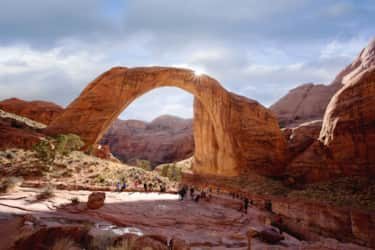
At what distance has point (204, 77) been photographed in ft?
87.8

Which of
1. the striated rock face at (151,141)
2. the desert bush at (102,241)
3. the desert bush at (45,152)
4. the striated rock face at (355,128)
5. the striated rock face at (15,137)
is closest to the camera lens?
the desert bush at (102,241)

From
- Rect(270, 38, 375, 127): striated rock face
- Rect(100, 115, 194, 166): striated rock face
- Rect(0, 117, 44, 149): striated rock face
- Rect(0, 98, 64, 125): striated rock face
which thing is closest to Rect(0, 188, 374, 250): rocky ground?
Rect(0, 117, 44, 149): striated rock face

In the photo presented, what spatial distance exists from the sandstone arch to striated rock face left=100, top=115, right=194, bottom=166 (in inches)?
998

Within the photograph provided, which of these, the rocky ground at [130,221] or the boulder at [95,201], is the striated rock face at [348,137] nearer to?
the rocky ground at [130,221]

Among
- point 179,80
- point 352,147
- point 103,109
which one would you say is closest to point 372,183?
point 352,147

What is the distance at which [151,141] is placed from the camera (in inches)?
2244

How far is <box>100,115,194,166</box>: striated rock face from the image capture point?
53.4 m

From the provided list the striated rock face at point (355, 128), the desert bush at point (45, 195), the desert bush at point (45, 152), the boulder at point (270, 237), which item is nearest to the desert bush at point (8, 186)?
the desert bush at point (45, 195)

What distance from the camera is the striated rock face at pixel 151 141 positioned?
2101 inches

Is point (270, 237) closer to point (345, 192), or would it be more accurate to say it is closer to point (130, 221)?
point (130, 221)

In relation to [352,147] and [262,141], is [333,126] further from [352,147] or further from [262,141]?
[262,141]

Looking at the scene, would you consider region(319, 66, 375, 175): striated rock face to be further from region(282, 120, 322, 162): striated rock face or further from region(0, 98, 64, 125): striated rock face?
region(0, 98, 64, 125): striated rock face

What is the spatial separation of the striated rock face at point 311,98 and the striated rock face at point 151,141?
20.8 metres

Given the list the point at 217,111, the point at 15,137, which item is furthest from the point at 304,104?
the point at 15,137
